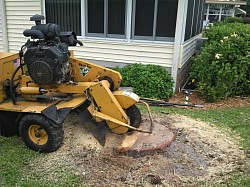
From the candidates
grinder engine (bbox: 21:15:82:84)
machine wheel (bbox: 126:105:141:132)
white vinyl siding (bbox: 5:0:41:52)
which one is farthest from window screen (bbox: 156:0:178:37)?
grinder engine (bbox: 21:15:82:84)

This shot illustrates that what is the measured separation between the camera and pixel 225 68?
6707 mm

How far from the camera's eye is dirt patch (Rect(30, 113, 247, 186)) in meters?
3.45

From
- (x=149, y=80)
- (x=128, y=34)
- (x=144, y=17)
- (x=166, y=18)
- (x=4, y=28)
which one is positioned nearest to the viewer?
(x=149, y=80)

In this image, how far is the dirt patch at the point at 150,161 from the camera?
3.45 m

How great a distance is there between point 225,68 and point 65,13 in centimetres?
432

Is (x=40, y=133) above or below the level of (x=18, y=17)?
below

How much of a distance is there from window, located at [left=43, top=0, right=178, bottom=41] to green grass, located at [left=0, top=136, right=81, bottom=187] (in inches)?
165

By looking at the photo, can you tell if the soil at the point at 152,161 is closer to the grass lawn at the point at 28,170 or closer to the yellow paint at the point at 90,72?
the grass lawn at the point at 28,170

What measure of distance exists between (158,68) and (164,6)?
1.45 meters

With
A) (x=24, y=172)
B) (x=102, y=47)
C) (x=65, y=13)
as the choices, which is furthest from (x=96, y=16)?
(x=24, y=172)

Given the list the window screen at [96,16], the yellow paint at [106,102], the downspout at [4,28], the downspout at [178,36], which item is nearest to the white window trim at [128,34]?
the window screen at [96,16]

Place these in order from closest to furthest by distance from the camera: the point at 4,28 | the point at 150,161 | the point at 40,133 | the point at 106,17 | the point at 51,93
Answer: the point at 150,161 → the point at 40,133 → the point at 51,93 → the point at 106,17 → the point at 4,28

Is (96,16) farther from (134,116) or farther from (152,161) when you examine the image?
(152,161)

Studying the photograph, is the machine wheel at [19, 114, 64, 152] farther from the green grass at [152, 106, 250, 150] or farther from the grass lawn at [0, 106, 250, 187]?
the green grass at [152, 106, 250, 150]
